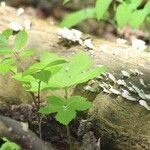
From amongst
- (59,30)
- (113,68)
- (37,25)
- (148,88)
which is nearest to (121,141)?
(148,88)

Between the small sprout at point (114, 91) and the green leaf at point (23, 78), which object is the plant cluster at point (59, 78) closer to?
the green leaf at point (23, 78)

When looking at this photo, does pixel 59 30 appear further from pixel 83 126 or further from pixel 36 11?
pixel 36 11

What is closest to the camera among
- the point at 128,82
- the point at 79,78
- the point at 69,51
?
the point at 79,78

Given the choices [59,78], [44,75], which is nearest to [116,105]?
[59,78]

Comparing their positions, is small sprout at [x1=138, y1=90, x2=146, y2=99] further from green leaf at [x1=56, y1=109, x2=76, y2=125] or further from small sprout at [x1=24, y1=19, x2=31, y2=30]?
small sprout at [x1=24, y1=19, x2=31, y2=30]

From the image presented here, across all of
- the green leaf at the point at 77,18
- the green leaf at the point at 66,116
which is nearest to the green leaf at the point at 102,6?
the green leaf at the point at 66,116

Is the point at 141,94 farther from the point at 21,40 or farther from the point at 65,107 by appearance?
the point at 21,40
